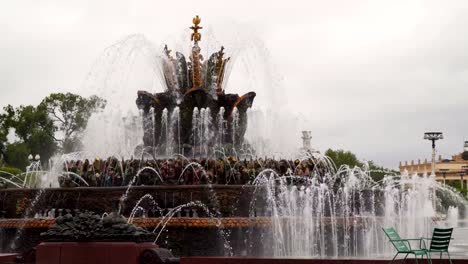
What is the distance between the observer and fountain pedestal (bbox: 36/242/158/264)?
1278 centimetres

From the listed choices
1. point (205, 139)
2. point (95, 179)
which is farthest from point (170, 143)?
point (95, 179)

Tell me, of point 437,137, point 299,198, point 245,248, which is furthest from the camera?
point 437,137

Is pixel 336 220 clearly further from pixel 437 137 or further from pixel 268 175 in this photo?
pixel 437 137

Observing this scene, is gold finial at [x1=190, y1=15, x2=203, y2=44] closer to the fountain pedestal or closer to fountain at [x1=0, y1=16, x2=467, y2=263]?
fountain at [x1=0, y1=16, x2=467, y2=263]

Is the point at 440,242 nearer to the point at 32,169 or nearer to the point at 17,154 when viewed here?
the point at 32,169

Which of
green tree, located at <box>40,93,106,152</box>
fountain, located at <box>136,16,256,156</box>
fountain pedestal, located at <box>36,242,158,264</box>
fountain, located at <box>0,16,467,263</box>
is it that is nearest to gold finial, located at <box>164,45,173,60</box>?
fountain, located at <box>136,16,256,156</box>

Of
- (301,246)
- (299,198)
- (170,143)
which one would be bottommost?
(301,246)

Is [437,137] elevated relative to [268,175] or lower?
elevated

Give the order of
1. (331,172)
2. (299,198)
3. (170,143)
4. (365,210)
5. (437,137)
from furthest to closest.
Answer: (437,137) < (170,143) < (331,172) < (365,210) < (299,198)

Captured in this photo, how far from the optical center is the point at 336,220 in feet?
62.4

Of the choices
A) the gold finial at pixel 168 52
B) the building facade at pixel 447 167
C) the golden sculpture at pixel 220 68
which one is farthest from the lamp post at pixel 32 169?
the building facade at pixel 447 167

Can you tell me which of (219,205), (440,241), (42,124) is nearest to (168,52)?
(219,205)

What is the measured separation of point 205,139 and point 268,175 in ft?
14.5

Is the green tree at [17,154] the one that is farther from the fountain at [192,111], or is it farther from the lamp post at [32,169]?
the fountain at [192,111]
